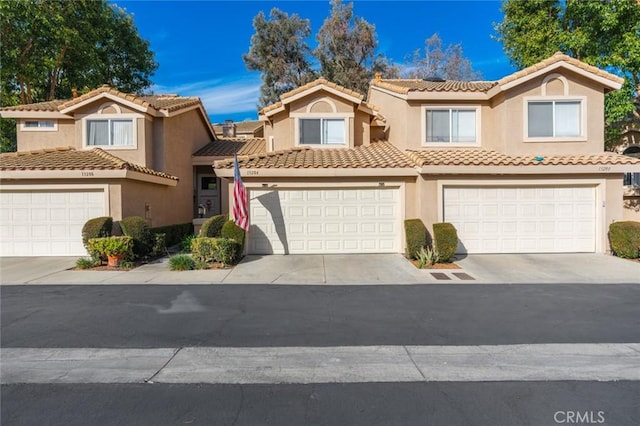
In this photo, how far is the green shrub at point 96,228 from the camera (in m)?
10.7

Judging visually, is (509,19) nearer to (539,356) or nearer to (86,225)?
(539,356)

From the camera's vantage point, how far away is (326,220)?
12.0 metres

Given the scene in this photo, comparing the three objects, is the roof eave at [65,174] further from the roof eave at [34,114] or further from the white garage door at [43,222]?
the roof eave at [34,114]

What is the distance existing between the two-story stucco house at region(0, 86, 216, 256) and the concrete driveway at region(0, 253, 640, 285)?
1295 millimetres

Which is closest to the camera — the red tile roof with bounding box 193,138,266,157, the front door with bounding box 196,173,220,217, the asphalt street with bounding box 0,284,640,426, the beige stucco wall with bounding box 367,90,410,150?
the asphalt street with bounding box 0,284,640,426

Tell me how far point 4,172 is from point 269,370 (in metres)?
12.1

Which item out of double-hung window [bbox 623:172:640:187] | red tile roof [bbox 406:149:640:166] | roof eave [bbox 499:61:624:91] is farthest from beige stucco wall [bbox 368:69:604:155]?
double-hung window [bbox 623:172:640:187]

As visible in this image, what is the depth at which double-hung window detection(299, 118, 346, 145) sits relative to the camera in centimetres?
1483

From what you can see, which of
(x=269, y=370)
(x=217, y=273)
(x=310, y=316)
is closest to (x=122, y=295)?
(x=217, y=273)

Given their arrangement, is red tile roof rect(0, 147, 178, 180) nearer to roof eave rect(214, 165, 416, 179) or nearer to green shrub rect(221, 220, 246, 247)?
roof eave rect(214, 165, 416, 179)

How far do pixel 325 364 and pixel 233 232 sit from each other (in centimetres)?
711

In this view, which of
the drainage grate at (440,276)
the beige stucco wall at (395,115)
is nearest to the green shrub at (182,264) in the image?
the drainage grate at (440,276)

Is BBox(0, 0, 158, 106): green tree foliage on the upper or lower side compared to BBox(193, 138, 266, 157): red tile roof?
upper

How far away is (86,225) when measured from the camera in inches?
429
